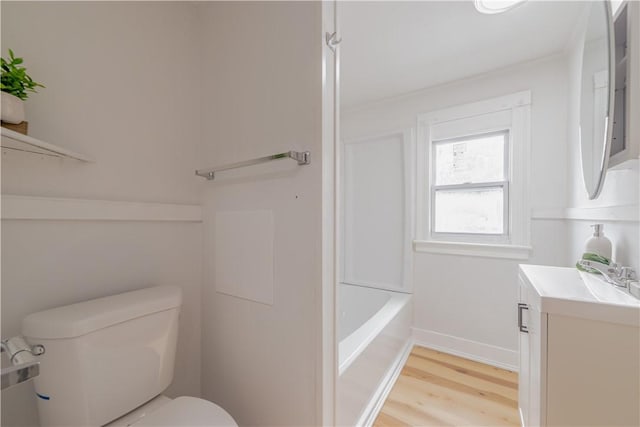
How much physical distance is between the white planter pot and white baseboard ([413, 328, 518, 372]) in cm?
262

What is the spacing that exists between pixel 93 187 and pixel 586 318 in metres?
1.64

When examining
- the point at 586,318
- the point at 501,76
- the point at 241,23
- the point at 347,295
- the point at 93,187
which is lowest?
the point at 347,295

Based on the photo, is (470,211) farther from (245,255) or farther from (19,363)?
(19,363)

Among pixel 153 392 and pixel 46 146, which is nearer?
pixel 46 146

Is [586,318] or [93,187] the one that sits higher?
[93,187]

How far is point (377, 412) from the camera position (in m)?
1.41

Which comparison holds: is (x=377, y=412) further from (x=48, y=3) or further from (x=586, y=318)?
(x=48, y=3)

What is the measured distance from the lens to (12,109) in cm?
70

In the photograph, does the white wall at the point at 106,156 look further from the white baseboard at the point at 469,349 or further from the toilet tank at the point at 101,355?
the white baseboard at the point at 469,349

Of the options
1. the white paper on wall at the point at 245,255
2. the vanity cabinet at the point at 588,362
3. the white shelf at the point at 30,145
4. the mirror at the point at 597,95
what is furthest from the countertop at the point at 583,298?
the white shelf at the point at 30,145

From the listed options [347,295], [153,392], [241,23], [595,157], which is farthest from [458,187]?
[153,392]

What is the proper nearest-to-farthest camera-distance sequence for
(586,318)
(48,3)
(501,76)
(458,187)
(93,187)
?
(586,318) < (48,3) < (93,187) < (501,76) < (458,187)

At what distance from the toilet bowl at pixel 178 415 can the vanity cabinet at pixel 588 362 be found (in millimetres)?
930

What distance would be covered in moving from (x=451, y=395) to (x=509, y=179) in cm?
158
